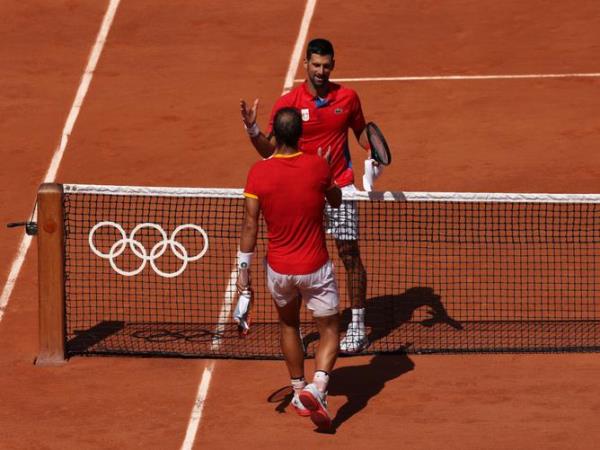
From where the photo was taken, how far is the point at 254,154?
1870 cm

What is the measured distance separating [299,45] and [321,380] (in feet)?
35.6

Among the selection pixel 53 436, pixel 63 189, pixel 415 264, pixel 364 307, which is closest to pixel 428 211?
pixel 415 264

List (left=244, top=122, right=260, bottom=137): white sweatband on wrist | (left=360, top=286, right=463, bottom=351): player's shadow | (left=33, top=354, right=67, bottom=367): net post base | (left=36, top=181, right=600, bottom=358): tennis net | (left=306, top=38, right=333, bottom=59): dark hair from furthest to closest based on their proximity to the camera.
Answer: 1. (left=360, top=286, right=463, bottom=351): player's shadow
2. (left=36, top=181, right=600, bottom=358): tennis net
3. (left=33, top=354, right=67, bottom=367): net post base
4. (left=306, top=38, right=333, bottom=59): dark hair
5. (left=244, top=122, right=260, bottom=137): white sweatband on wrist

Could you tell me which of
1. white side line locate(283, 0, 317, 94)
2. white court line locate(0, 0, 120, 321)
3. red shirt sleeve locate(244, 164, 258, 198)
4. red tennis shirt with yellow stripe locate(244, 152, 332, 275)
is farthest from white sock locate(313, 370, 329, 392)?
white side line locate(283, 0, 317, 94)

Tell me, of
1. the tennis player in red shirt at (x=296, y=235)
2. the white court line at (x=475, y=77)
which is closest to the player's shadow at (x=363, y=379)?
the tennis player in red shirt at (x=296, y=235)

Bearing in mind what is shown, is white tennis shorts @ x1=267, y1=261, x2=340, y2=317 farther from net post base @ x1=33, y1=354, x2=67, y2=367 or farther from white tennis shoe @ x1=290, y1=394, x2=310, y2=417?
net post base @ x1=33, y1=354, x2=67, y2=367

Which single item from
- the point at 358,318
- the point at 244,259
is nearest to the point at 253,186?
the point at 244,259

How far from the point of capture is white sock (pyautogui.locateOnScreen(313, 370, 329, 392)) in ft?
38.7

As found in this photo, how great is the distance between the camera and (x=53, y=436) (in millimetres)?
12109

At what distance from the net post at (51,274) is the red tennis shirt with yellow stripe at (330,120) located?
2.04 meters

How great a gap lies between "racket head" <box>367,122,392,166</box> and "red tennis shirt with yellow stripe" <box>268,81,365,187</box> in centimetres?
37

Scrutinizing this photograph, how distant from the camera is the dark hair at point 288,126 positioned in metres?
11.5

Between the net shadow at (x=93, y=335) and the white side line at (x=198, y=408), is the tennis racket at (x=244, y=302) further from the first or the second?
the net shadow at (x=93, y=335)

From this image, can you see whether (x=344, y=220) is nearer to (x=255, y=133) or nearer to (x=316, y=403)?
(x=255, y=133)
